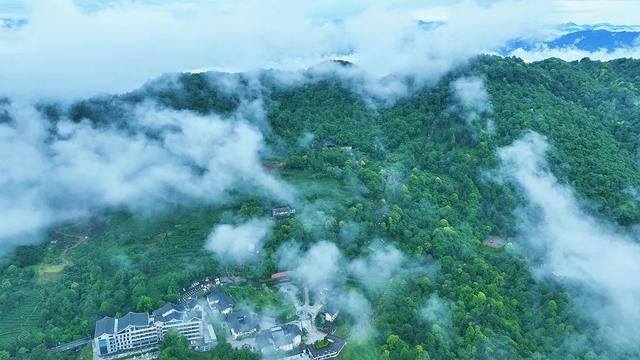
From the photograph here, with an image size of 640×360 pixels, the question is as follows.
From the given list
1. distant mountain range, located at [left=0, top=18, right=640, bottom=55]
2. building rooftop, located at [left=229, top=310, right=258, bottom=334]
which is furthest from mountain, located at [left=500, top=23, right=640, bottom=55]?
building rooftop, located at [left=229, top=310, right=258, bottom=334]

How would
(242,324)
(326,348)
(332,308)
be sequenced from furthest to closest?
(332,308)
(242,324)
(326,348)

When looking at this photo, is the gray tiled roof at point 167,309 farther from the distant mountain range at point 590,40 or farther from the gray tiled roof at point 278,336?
the distant mountain range at point 590,40

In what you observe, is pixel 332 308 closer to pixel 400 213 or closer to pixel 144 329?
pixel 400 213

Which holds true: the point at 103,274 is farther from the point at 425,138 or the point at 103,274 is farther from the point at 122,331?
the point at 425,138

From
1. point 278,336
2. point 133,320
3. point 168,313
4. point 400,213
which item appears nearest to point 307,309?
point 278,336

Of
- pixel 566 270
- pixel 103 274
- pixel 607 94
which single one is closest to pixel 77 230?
pixel 103 274

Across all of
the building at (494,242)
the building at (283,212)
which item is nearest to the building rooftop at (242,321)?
the building at (283,212)

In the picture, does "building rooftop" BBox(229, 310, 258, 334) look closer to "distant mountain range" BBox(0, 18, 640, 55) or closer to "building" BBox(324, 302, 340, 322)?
"building" BBox(324, 302, 340, 322)
